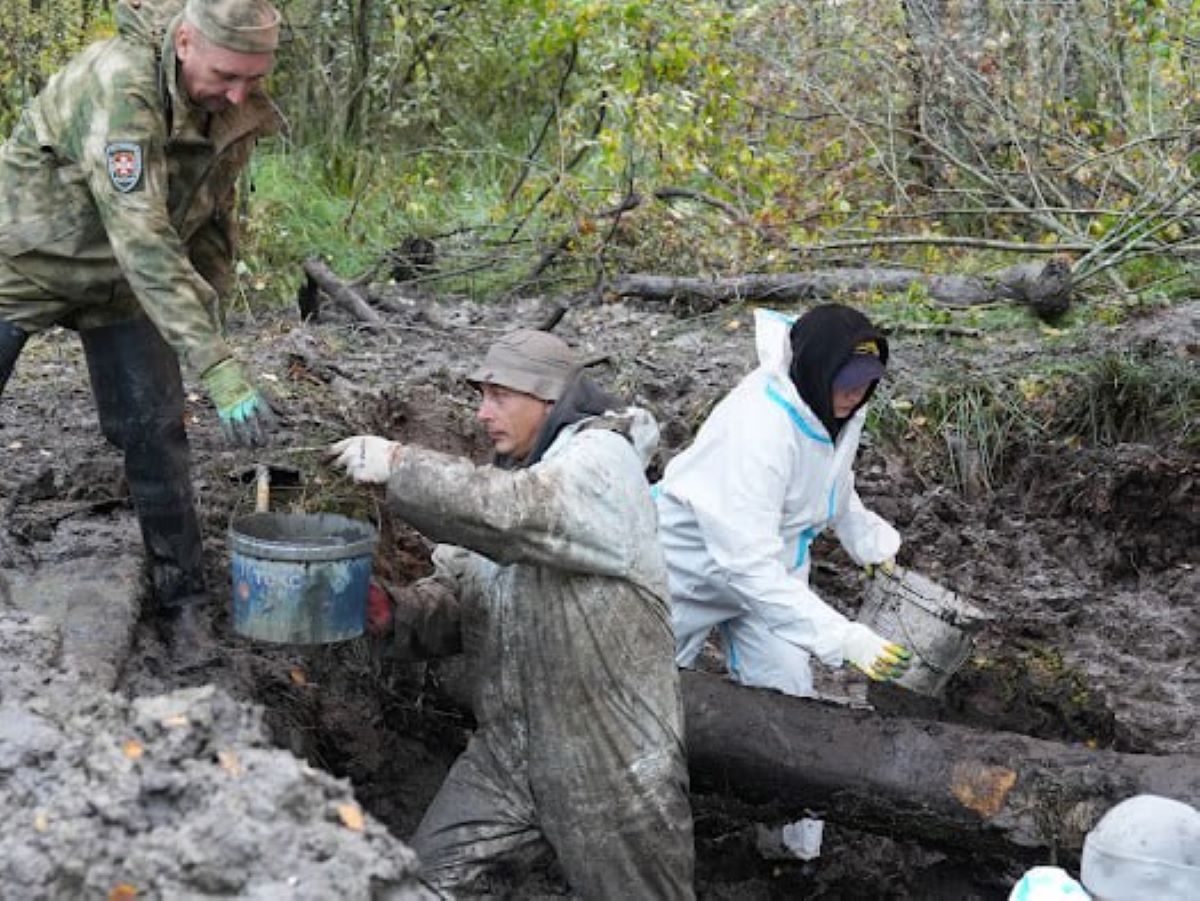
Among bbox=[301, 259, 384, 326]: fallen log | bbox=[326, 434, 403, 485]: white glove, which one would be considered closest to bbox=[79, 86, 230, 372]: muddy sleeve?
bbox=[326, 434, 403, 485]: white glove

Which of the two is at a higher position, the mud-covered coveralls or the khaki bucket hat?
the khaki bucket hat

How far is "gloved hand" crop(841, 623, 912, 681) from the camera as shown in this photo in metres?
4.84

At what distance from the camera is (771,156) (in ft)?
32.4

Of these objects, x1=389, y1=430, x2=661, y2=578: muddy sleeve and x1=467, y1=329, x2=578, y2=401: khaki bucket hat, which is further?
x1=467, y1=329, x2=578, y2=401: khaki bucket hat

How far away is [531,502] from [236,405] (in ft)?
2.80

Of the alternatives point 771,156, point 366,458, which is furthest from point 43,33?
point 366,458

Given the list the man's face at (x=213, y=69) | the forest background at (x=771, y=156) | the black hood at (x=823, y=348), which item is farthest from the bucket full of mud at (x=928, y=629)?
the forest background at (x=771, y=156)

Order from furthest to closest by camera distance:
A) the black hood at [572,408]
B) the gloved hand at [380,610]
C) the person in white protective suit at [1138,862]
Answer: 1. the gloved hand at [380,610]
2. the black hood at [572,408]
3. the person in white protective suit at [1138,862]

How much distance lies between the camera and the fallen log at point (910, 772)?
185 inches

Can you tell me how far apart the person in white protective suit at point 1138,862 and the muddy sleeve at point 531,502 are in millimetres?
1436

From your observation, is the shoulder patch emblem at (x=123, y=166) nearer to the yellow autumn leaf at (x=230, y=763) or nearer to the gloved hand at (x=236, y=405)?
the gloved hand at (x=236, y=405)

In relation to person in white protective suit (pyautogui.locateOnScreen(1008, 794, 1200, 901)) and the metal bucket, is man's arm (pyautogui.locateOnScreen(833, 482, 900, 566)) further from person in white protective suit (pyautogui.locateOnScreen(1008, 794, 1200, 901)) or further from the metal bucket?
person in white protective suit (pyautogui.locateOnScreen(1008, 794, 1200, 901))

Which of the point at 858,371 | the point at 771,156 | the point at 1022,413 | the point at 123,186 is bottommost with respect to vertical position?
the point at 1022,413

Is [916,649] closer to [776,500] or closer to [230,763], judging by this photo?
[776,500]
